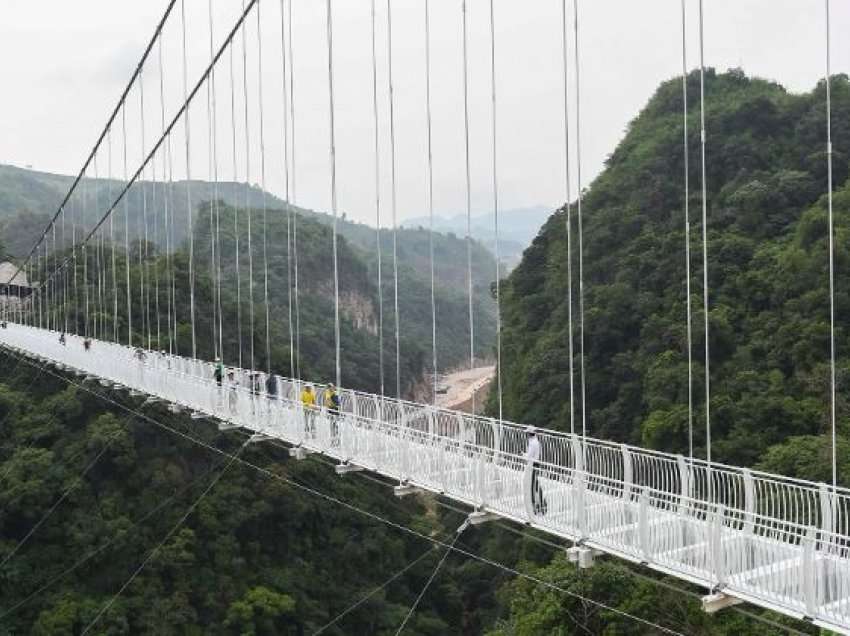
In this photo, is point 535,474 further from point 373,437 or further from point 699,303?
point 699,303

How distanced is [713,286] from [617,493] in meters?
15.1

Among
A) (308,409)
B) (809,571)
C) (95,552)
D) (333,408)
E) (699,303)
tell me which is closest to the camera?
(809,571)

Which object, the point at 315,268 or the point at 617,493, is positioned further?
the point at 315,268

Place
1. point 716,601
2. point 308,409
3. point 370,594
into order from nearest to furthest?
point 716,601 → point 308,409 → point 370,594

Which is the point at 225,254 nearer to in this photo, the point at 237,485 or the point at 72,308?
the point at 72,308

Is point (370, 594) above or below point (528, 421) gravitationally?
below

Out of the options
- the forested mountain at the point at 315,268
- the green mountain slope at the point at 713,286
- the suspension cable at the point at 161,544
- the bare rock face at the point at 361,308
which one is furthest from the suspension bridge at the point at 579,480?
the bare rock face at the point at 361,308

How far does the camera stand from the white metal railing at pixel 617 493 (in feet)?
18.2

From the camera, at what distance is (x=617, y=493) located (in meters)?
8.69

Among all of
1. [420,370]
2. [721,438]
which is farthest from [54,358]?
[420,370]

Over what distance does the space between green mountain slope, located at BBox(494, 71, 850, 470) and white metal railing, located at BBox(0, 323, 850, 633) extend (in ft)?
30.5

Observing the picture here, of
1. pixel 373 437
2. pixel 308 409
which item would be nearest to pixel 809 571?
pixel 373 437

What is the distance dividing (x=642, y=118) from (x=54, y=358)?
72.0ft

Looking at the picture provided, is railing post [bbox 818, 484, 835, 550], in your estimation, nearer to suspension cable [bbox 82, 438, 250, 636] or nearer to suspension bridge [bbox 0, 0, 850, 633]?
suspension bridge [bbox 0, 0, 850, 633]
